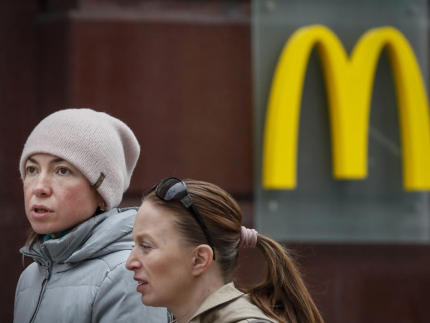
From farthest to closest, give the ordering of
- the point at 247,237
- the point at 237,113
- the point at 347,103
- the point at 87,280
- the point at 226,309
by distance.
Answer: the point at 347,103
the point at 237,113
the point at 87,280
the point at 247,237
the point at 226,309

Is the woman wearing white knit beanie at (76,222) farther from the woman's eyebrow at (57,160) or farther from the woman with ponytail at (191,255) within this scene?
the woman with ponytail at (191,255)

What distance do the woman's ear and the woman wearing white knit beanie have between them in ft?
0.90

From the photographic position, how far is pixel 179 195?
6.84ft

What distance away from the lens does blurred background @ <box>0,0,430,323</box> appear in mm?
4719

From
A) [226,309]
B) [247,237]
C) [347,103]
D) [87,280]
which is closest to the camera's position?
[226,309]

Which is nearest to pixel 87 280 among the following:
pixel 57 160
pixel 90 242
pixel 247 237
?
pixel 90 242

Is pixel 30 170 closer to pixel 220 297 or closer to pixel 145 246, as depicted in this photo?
pixel 145 246

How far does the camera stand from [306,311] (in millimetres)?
2166

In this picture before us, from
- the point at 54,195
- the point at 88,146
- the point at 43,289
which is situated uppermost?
the point at 88,146

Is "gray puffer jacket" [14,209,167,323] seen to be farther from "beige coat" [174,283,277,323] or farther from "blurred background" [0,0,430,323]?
"blurred background" [0,0,430,323]

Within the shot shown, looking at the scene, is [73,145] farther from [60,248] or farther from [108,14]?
[108,14]

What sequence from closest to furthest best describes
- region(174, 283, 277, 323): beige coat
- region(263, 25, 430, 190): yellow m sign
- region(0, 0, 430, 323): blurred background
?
region(174, 283, 277, 323): beige coat → region(0, 0, 430, 323): blurred background → region(263, 25, 430, 190): yellow m sign

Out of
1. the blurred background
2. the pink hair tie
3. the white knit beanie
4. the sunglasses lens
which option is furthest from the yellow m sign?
the sunglasses lens

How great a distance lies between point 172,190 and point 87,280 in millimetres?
409
